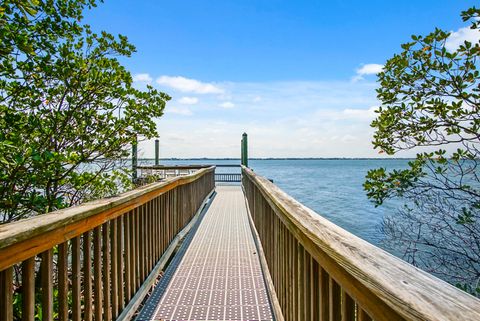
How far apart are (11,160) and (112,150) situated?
4.41ft

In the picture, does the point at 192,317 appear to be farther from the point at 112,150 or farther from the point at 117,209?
the point at 112,150

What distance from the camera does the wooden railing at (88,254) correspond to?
126 cm

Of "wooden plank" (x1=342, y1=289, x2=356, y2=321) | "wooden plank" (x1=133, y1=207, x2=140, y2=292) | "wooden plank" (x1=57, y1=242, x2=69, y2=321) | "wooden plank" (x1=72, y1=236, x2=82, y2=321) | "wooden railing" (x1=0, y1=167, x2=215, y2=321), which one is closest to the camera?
"wooden plank" (x1=342, y1=289, x2=356, y2=321)

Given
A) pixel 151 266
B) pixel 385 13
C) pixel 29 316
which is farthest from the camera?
pixel 385 13

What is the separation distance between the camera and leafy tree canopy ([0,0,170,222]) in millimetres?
2750

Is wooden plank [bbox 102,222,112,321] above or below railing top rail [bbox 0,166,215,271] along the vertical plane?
below

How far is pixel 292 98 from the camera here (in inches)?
833

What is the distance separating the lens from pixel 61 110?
351cm

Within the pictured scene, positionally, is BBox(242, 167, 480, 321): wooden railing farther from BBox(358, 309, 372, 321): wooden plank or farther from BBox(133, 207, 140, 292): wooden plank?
BBox(133, 207, 140, 292): wooden plank

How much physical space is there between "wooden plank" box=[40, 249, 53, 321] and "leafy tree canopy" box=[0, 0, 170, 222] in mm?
1265

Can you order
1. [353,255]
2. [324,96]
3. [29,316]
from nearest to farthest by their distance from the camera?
[353,255] → [29,316] → [324,96]

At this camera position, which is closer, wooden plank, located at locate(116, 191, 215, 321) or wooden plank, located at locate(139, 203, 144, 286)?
wooden plank, located at locate(116, 191, 215, 321)

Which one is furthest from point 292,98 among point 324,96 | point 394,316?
point 394,316

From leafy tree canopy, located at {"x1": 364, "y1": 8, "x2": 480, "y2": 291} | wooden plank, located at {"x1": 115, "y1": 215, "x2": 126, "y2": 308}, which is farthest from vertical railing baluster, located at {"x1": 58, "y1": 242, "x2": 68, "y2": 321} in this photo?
leafy tree canopy, located at {"x1": 364, "y1": 8, "x2": 480, "y2": 291}
